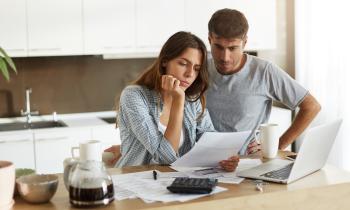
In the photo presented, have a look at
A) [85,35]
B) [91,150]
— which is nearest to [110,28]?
[85,35]

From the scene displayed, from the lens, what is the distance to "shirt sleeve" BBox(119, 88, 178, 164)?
217 centimetres

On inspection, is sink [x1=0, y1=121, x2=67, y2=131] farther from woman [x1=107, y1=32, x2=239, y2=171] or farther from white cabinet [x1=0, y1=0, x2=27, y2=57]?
woman [x1=107, y1=32, x2=239, y2=171]

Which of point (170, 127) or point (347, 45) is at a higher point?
point (347, 45)

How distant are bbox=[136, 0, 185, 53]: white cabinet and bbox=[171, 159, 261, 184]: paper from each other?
226 centimetres

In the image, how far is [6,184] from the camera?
5.32 ft

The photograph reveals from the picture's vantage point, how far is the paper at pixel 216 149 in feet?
7.07

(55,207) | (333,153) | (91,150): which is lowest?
(333,153)

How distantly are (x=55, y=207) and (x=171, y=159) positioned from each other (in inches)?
26.1

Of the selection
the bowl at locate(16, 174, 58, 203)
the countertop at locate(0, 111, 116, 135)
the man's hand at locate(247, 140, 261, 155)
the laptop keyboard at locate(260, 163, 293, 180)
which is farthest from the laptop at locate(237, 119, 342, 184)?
the countertop at locate(0, 111, 116, 135)

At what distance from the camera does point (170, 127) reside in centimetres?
221

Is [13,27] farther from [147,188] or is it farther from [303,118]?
[147,188]

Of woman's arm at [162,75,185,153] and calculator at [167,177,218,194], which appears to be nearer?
calculator at [167,177,218,194]

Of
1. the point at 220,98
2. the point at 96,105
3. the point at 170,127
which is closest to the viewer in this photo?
the point at 170,127

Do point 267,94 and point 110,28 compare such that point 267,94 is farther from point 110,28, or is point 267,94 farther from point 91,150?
point 110,28
